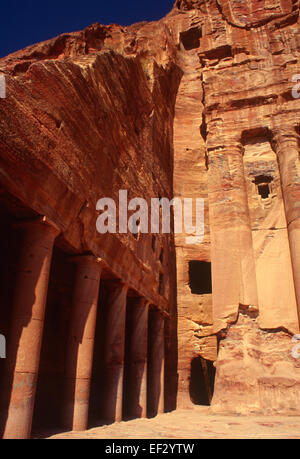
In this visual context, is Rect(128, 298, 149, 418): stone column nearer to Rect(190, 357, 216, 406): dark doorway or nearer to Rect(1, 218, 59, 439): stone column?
A: Rect(190, 357, 216, 406): dark doorway

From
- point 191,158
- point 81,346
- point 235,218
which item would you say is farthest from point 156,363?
point 191,158

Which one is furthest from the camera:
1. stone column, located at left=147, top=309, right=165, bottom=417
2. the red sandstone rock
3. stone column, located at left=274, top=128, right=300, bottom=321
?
stone column, located at left=274, top=128, right=300, bottom=321

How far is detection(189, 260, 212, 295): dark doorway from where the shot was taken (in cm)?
2022

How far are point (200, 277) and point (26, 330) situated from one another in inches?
578

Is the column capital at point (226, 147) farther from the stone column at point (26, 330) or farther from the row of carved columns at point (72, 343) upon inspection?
the stone column at point (26, 330)

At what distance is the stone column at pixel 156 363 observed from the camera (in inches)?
562

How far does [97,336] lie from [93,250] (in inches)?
192

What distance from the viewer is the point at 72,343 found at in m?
8.79

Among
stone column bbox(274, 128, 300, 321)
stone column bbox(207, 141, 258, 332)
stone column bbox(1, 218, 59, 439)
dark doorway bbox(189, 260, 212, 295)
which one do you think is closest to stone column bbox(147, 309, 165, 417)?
stone column bbox(207, 141, 258, 332)

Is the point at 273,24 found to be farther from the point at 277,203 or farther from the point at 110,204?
the point at 110,204

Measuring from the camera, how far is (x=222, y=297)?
15289 mm

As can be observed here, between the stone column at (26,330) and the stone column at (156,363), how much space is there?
27.1ft

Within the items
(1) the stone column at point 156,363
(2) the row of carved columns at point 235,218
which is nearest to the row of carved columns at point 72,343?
(1) the stone column at point 156,363

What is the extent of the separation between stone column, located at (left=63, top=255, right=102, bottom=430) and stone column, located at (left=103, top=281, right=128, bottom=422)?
1.98 meters
